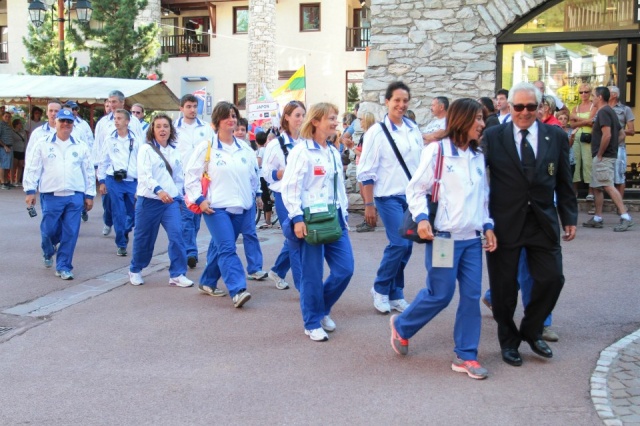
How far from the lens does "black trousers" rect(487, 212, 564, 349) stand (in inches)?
207

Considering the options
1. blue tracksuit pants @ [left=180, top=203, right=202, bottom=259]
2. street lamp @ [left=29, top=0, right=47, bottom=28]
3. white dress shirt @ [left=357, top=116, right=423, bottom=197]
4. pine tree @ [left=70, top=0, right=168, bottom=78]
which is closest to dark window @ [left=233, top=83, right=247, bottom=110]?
pine tree @ [left=70, top=0, right=168, bottom=78]

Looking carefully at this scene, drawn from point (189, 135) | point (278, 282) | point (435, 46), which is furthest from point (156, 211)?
point (435, 46)

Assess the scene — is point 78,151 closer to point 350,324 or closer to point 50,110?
point 50,110

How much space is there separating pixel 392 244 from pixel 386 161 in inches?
28.7

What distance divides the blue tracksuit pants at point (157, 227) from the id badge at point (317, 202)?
8.68 ft

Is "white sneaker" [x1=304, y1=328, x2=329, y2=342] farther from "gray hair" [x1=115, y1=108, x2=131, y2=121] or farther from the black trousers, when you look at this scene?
"gray hair" [x1=115, y1=108, x2=131, y2=121]

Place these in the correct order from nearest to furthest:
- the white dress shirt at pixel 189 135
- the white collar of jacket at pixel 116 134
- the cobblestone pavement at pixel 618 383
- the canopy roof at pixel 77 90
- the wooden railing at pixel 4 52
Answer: the cobblestone pavement at pixel 618 383
the white dress shirt at pixel 189 135
the white collar of jacket at pixel 116 134
the canopy roof at pixel 77 90
the wooden railing at pixel 4 52

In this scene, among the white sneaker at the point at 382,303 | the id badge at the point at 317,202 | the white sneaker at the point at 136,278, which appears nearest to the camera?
the id badge at the point at 317,202

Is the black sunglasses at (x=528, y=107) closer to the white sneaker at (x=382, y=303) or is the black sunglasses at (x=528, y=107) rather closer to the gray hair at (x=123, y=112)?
the white sneaker at (x=382, y=303)

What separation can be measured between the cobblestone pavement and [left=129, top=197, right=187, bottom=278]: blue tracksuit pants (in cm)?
448

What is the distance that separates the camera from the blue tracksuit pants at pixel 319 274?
236 inches

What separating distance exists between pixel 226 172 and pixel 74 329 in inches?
77.0

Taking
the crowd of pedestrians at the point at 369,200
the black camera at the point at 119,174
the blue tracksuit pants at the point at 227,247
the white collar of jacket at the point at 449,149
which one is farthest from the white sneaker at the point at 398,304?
the black camera at the point at 119,174

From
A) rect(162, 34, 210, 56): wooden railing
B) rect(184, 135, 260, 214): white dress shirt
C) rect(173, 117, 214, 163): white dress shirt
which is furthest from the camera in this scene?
rect(162, 34, 210, 56): wooden railing
